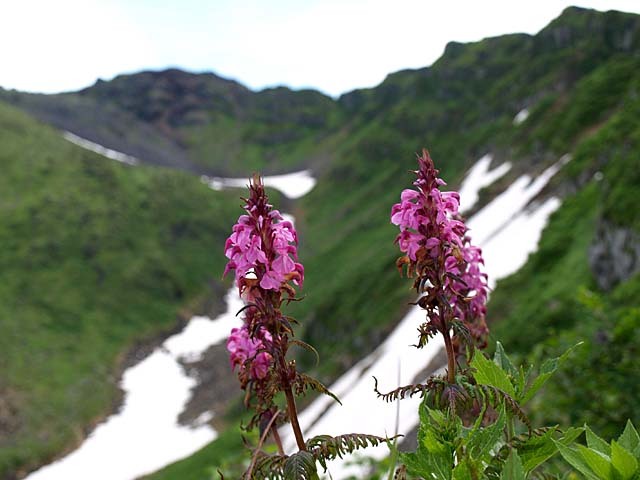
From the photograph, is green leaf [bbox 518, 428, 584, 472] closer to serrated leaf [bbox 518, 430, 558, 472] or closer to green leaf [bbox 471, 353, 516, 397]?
serrated leaf [bbox 518, 430, 558, 472]

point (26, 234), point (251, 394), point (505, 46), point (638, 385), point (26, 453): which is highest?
point (505, 46)

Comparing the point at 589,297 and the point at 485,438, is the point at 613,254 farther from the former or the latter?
the point at 485,438

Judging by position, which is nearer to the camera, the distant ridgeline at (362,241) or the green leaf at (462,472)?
the green leaf at (462,472)

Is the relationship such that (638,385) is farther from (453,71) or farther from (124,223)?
(453,71)

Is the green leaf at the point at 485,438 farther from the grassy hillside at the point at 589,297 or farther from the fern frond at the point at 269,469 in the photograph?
the grassy hillside at the point at 589,297

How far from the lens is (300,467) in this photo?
7.83 feet

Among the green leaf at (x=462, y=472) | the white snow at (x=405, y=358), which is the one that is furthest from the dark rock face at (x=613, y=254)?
the green leaf at (x=462, y=472)

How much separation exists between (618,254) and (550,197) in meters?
23.1

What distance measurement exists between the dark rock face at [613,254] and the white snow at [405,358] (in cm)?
Result: 756

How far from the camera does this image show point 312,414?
119 feet

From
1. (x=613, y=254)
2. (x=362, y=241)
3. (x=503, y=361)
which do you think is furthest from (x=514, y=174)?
(x=503, y=361)

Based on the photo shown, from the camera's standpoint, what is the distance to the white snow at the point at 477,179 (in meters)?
66.4

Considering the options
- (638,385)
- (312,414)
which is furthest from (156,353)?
(638,385)

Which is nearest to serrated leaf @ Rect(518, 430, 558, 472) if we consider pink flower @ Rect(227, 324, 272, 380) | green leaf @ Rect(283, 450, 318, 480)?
green leaf @ Rect(283, 450, 318, 480)
